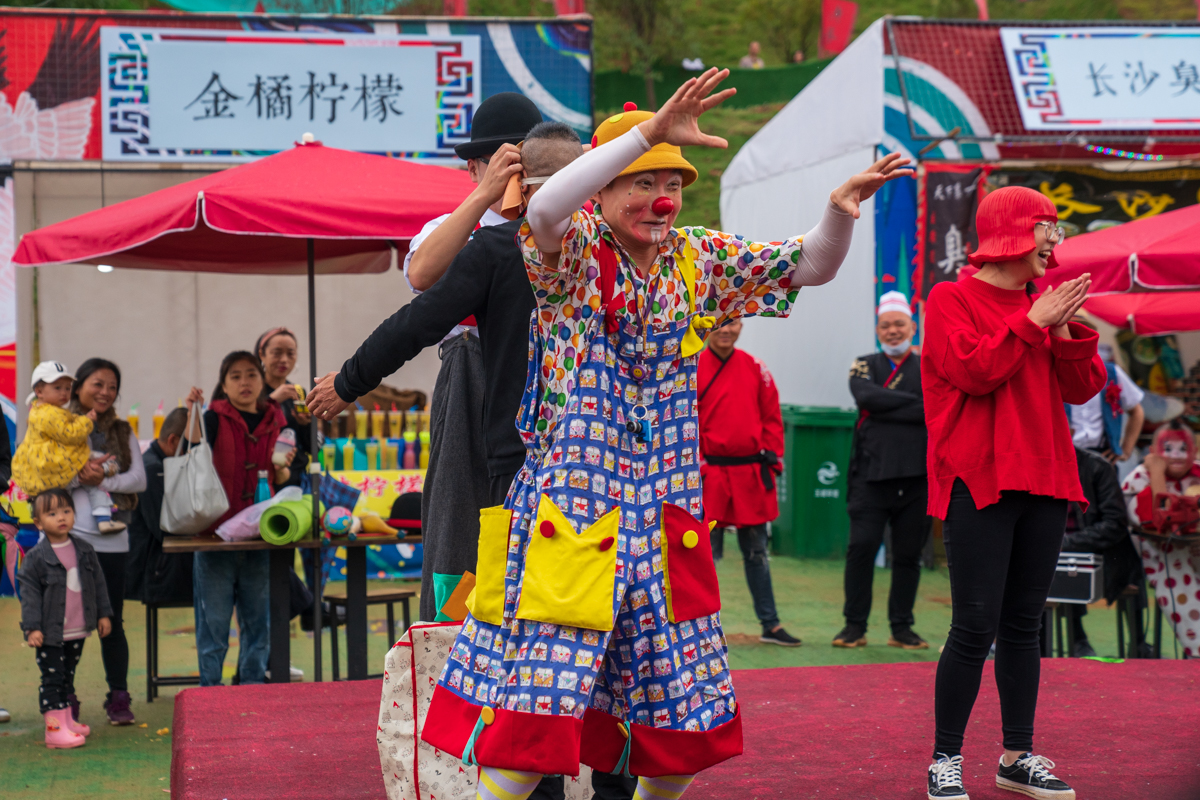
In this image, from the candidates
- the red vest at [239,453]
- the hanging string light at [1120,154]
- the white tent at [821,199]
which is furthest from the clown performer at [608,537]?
the hanging string light at [1120,154]

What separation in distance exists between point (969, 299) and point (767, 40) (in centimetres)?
3501

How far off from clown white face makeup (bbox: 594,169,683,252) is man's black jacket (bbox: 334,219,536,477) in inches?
11.1

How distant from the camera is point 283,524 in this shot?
4980 millimetres

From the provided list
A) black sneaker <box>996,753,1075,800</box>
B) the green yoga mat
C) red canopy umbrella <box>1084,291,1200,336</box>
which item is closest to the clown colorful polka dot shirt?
black sneaker <box>996,753,1075,800</box>

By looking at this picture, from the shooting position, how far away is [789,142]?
1094 cm

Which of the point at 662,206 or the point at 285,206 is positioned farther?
the point at 285,206

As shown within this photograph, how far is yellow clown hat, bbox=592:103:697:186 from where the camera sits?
7.45 feet

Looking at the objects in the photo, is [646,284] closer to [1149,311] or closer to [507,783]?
[507,783]

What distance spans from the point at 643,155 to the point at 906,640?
4683 millimetres

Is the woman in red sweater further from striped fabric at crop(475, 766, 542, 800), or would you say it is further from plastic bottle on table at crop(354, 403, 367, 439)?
plastic bottle on table at crop(354, 403, 367, 439)

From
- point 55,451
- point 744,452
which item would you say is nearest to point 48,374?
point 55,451

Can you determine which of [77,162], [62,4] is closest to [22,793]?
[77,162]

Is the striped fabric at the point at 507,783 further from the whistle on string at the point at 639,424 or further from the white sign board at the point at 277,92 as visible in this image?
the white sign board at the point at 277,92

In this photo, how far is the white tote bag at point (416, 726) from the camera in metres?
2.82
